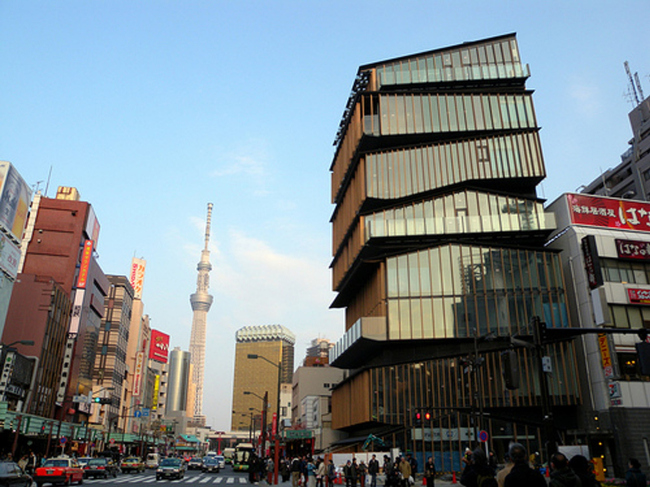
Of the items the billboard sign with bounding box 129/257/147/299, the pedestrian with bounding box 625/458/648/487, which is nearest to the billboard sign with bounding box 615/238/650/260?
the pedestrian with bounding box 625/458/648/487

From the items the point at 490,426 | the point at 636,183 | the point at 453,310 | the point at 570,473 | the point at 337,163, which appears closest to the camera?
the point at 570,473

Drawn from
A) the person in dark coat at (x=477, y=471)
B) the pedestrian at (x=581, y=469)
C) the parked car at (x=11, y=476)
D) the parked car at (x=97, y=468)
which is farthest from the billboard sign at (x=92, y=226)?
the pedestrian at (x=581, y=469)

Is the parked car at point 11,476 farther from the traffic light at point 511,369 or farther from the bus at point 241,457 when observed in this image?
the bus at point 241,457

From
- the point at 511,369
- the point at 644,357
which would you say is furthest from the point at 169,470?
the point at 644,357

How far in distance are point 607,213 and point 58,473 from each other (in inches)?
1938

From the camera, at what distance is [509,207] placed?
54.0m

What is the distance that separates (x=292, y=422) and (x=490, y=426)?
84.8 meters

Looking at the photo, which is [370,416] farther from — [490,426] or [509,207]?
[509,207]

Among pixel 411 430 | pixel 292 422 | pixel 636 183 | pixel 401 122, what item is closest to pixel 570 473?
pixel 411 430

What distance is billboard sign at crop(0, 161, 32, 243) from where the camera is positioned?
164 feet

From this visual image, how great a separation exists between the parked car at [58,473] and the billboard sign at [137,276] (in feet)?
323

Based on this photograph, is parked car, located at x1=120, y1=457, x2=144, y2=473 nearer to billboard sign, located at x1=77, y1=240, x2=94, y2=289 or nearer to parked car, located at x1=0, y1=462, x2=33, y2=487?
billboard sign, located at x1=77, y1=240, x2=94, y2=289

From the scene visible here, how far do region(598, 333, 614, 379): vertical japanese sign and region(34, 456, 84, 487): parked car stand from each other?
3920cm

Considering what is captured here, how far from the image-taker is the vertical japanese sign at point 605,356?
4341 centimetres
